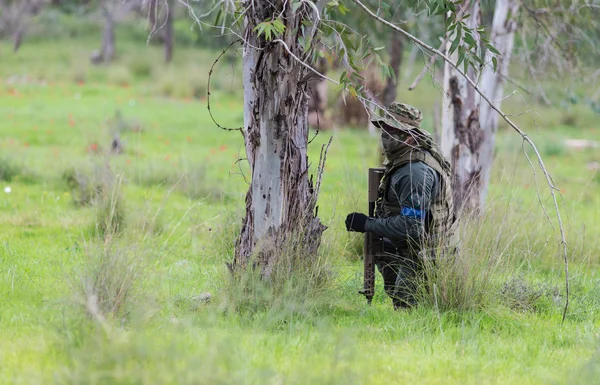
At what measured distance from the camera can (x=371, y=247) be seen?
19.1 ft

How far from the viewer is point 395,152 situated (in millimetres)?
5602

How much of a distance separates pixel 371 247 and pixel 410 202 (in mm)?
510

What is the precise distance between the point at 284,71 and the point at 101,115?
45.6ft

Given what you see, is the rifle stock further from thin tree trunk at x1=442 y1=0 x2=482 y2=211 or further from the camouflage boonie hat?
thin tree trunk at x1=442 y1=0 x2=482 y2=211

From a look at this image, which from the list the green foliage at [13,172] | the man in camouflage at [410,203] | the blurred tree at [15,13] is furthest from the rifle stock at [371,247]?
the blurred tree at [15,13]

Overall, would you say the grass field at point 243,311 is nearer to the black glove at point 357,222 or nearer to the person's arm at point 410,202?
the black glove at point 357,222

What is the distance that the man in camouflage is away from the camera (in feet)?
17.9

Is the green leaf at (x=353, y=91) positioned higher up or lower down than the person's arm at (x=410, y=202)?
higher up

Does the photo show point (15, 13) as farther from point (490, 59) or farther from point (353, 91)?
point (353, 91)

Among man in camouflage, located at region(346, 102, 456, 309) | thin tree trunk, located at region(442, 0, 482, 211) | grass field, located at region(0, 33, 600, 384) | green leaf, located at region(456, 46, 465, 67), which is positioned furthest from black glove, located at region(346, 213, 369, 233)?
thin tree trunk, located at region(442, 0, 482, 211)

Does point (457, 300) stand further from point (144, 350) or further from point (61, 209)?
point (61, 209)

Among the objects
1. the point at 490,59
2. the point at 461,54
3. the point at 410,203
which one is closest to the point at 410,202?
the point at 410,203

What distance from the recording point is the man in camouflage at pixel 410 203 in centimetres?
546

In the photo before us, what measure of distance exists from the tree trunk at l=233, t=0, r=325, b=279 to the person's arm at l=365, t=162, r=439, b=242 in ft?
1.42
